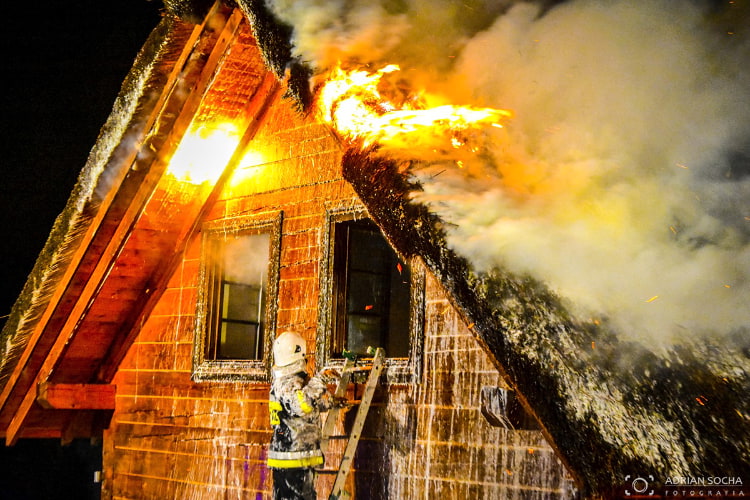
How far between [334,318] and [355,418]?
0.96 metres

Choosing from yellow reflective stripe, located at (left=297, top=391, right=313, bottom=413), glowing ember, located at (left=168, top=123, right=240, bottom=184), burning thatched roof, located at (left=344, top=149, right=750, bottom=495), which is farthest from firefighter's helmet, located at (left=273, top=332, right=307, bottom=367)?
glowing ember, located at (left=168, top=123, right=240, bottom=184)

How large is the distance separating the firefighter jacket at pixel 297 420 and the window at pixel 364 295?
726 millimetres

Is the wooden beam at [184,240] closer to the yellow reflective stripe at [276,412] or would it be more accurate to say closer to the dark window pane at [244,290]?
the dark window pane at [244,290]

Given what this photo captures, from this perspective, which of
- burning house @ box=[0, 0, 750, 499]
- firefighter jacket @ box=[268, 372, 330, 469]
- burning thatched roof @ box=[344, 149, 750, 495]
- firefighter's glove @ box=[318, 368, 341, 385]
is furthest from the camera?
firefighter's glove @ box=[318, 368, 341, 385]

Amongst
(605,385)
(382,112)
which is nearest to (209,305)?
(382,112)

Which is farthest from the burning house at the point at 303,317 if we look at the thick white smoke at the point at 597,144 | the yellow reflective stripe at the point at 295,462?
the yellow reflective stripe at the point at 295,462

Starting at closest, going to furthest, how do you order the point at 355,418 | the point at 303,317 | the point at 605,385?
the point at 605,385
the point at 355,418
the point at 303,317

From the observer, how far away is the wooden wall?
5055 millimetres

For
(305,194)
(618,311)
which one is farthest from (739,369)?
(305,194)

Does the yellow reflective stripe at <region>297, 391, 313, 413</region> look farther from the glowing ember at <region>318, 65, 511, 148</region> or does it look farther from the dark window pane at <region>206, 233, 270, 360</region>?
the dark window pane at <region>206, 233, 270, 360</region>

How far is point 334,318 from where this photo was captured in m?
6.11

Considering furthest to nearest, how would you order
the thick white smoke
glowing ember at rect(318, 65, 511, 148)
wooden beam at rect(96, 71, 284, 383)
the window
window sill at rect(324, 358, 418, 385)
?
wooden beam at rect(96, 71, 284, 383) → the window → window sill at rect(324, 358, 418, 385) → glowing ember at rect(318, 65, 511, 148) → the thick white smoke

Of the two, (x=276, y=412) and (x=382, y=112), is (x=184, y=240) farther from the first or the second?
(x=382, y=112)

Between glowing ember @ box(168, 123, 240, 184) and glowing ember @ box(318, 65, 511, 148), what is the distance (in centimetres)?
200
